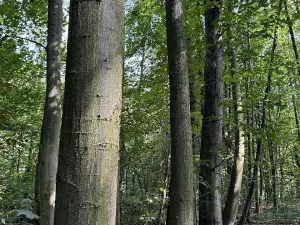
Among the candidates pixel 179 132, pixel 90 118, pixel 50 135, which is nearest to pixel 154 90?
pixel 50 135

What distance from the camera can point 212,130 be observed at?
4.69 meters

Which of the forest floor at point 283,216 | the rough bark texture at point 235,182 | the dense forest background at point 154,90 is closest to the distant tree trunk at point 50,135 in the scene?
the dense forest background at point 154,90

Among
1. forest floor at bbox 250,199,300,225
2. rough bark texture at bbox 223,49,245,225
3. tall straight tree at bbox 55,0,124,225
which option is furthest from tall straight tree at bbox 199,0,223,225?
forest floor at bbox 250,199,300,225

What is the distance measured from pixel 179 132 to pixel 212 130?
4.42 ft

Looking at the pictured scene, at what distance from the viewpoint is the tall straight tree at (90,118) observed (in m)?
1.21

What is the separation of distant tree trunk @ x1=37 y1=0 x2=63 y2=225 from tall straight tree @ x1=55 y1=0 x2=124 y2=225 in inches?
133

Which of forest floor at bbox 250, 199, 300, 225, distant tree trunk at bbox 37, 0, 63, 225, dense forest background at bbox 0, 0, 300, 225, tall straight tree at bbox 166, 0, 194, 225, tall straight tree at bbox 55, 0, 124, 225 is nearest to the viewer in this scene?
tall straight tree at bbox 55, 0, 124, 225

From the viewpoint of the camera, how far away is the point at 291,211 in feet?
52.1

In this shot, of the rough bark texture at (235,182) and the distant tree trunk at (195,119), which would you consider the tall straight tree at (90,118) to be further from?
the rough bark texture at (235,182)

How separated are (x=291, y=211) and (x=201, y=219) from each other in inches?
521

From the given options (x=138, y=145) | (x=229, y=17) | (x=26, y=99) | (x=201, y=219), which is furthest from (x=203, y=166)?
(x=26, y=99)

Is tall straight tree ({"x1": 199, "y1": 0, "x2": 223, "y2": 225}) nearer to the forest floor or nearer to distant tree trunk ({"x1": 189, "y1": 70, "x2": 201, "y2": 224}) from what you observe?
distant tree trunk ({"x1": 189, "y1": 70, "x2": 201, "y2": 224})

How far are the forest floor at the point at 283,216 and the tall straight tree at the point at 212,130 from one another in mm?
10396

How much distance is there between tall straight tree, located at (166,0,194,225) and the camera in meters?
3.36
